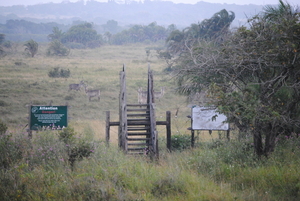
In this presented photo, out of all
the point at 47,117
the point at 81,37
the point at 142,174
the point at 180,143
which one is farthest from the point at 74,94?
the point at 81,37

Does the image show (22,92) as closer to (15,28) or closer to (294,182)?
(294,182)

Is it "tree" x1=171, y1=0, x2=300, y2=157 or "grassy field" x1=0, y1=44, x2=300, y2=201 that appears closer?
"grassy field" x1=0, y1=44, x2=300, y2=201

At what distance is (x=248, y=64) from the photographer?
8109 millimetres

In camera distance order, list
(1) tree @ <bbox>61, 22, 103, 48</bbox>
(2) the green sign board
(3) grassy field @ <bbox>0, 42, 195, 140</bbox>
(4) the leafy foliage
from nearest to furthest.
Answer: (2) the green sign board, (3) grassy field @ <bbox>0, 42, 195, 140</bbox>, (1) tree @ <bbox>61, 22, 103, 48</bbox>, (4) the leafy foliage

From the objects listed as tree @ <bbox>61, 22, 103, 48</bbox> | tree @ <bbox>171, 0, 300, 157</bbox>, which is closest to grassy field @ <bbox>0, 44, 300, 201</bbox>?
tree @ <bbox>171, 0, 300, 157</bbox>

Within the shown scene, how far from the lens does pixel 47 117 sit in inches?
419

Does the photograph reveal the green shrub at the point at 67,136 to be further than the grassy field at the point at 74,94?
No

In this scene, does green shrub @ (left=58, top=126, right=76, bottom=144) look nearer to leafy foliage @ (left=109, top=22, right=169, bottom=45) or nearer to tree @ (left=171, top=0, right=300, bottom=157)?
tree @ (left=171, top=0, right=300, bottom=157)

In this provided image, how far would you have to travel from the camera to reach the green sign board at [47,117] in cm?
1057

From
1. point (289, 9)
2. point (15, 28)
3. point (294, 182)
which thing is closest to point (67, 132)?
point (294, 182)

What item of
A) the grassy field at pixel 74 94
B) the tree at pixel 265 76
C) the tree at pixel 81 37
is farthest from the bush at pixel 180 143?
the tree at pixel 81 37

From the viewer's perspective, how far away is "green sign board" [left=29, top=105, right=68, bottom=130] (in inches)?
416

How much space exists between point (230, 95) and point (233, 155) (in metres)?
1.70

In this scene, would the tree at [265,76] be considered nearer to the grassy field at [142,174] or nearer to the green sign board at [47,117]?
the grassy field at [142,174]
